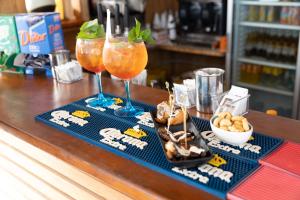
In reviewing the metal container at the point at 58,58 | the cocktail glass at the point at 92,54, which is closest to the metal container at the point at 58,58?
the metal container at the point at 58,58

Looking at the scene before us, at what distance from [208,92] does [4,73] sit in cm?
112

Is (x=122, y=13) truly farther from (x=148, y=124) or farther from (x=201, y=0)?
(x=148, y=124)

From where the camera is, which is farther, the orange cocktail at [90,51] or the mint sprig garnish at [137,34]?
the orange cocktail at [90,51]

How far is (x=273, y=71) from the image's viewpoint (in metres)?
2.87

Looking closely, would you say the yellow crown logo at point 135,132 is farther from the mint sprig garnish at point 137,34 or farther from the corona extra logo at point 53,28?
the corona extra logo at point 53,28

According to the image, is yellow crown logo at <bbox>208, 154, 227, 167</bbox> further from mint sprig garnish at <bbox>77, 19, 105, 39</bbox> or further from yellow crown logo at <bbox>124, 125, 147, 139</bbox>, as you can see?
mint sprig garnish at <bbox>77, 19, 105, 39</bbox>

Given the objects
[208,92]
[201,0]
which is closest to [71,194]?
[208,92]

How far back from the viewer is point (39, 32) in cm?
156

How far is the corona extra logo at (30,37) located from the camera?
5.11 feet

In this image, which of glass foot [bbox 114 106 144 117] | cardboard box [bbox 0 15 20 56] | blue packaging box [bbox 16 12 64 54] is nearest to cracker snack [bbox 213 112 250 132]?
glass foot [bbox 114 106 144 117]

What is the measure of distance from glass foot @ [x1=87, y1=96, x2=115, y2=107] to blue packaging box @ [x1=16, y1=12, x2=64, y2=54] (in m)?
0.54

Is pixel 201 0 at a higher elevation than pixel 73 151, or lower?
higher

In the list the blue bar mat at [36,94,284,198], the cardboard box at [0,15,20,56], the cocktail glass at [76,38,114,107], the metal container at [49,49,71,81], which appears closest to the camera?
the blue bar mat at [36,94,284,198]

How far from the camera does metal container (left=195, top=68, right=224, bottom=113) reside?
40.1 inches
